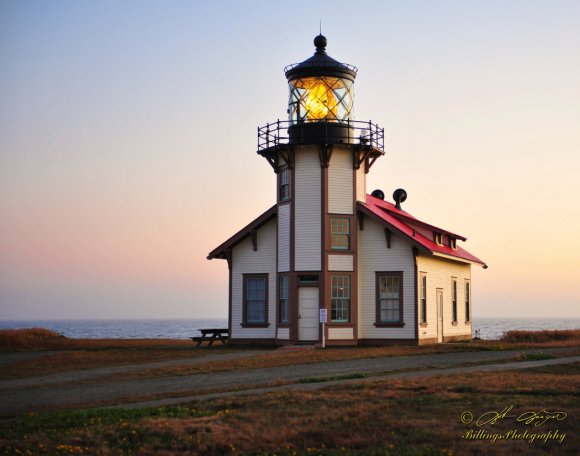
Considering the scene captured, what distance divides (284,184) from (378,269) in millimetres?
5119

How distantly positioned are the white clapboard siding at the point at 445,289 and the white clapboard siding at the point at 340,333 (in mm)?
2742

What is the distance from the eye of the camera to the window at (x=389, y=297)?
1217 inches

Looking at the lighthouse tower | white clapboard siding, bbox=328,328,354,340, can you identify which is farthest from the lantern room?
white clapboard siding, bbox=328,328,354,340

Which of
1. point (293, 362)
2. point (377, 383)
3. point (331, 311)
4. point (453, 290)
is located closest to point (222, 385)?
point (377, 383)

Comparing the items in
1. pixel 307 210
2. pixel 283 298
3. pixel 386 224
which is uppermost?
pixel 307 210

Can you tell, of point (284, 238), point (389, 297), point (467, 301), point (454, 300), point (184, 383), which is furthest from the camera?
point (467, 301)

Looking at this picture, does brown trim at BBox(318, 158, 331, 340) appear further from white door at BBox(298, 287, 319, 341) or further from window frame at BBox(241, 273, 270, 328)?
window frame at BBox(241, 273, 270, 328)

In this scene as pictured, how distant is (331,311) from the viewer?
101 feet

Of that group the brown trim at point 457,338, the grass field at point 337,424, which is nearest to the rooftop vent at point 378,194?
the brown trim at point 457,338

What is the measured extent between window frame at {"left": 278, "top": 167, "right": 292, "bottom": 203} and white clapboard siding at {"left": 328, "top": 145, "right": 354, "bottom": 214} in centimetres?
169

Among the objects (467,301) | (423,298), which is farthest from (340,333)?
(467,301)

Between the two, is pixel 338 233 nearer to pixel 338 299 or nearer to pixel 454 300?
pixel 338 299
